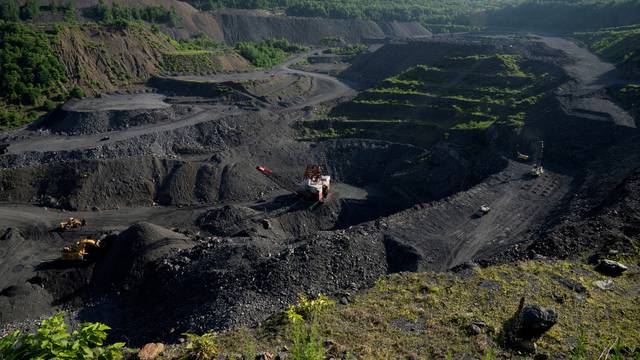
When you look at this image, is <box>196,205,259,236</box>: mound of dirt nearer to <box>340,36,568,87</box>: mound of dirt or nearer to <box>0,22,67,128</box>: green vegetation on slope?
<box>0,22,67,128</box>: green vegetation on slope

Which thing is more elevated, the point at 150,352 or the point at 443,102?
the point at 443,102

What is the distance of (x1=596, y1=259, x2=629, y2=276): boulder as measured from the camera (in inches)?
816

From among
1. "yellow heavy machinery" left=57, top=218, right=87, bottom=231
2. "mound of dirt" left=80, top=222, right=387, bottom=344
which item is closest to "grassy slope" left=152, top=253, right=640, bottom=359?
"mound of dirt" left=80, top=222, right=387, bottom=344

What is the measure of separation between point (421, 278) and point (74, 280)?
69.0ft

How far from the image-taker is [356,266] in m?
25.6

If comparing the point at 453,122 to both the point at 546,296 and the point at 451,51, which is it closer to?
the point at 451,51

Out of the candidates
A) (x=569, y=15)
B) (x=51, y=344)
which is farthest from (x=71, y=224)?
(x=569, y=15)

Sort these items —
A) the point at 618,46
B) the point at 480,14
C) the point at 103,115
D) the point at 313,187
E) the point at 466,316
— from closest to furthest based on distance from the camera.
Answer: the point at 466,316
the point at 313,187
the point at 103,115
the point at 618,46
the point at 480,14

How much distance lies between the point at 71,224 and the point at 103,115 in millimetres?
17937

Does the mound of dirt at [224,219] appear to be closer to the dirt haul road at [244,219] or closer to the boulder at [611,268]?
the dirt haul road at [244,219]

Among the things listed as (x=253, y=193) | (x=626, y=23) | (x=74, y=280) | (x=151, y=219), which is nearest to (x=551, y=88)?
(x=253, y=193)

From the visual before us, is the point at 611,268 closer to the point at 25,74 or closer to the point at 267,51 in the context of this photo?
the point at 25,74

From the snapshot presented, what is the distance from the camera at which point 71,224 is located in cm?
3500

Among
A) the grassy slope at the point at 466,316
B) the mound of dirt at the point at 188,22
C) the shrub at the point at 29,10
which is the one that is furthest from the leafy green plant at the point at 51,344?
the mound of dirt at the point at 188,22
